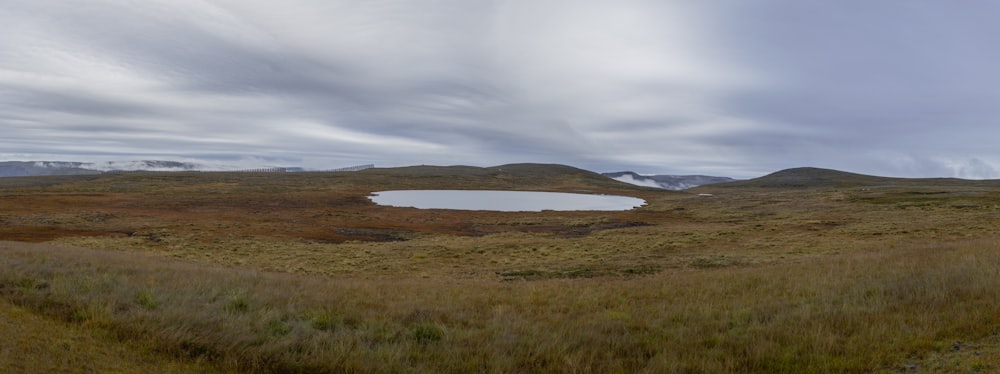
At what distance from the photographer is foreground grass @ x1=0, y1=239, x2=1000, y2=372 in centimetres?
593

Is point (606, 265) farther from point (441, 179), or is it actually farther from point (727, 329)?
point (441, 179)

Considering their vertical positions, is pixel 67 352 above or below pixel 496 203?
above

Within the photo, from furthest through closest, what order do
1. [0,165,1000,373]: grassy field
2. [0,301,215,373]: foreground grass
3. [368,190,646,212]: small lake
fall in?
1. [368,190,646,212]: small lake
2. [0,165,1000,373]: grassy field
3. [0,301,215,373]: foreground grass

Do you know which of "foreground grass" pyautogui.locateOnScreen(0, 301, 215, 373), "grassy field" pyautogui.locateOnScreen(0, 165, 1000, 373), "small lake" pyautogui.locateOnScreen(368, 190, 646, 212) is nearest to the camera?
"foreground grass" pyautogui.locateOnScreen(0, 301, 215, 373)

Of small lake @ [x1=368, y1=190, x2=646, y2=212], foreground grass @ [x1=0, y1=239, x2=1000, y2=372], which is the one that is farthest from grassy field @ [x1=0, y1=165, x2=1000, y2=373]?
small lake @ [x1=368, y1=190, x2=646, y2=212]

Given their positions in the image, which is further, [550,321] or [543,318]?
[543,318]

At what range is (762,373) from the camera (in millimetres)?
5641

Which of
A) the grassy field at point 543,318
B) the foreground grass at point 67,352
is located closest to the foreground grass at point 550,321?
the grassy field at point 543,318

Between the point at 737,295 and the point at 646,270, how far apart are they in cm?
781

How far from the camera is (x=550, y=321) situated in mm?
8484

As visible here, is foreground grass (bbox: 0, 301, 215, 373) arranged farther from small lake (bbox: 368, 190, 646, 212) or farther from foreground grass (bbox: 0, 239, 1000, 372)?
small lake (bbox: 368, 190, 646, 212)

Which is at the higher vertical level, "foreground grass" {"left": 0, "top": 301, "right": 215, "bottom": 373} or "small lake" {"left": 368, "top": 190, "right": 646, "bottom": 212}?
"foreground grass" {"left": 0, "top": 301, "right": 215, "bottom": 373}

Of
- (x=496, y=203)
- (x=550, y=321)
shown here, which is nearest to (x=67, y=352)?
(x=550, y=321)

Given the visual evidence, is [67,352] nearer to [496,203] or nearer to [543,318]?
[543,318]
